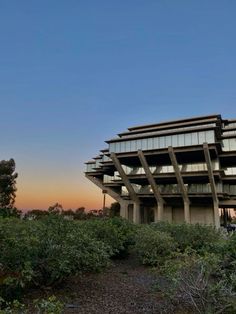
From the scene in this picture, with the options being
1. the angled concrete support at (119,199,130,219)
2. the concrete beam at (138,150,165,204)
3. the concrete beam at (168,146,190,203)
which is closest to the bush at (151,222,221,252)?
the concrete beam at (168,146,190,203)

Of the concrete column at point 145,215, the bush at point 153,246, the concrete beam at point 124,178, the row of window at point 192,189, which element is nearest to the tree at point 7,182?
the concrete beam at point 124,178

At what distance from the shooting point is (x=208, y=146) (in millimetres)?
41344

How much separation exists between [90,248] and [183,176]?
37.6 metres

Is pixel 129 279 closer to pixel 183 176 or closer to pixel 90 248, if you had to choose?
pixel 90 248

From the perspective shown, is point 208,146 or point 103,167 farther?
point 103,167

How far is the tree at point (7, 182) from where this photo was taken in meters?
43.8

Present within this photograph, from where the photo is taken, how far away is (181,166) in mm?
47656

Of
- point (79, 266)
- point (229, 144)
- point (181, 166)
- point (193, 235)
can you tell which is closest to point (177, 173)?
point (181, 166)

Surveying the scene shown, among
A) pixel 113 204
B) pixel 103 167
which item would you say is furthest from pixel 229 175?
pixel 113 204

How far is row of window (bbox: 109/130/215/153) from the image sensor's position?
42.2 m

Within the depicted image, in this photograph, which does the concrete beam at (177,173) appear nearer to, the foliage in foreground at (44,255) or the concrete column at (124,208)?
the concrete column at (124,208)

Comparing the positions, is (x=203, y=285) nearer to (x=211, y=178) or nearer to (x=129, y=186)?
(x=211, y=178)

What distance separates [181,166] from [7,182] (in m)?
25.0

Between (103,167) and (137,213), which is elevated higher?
(103,167)
